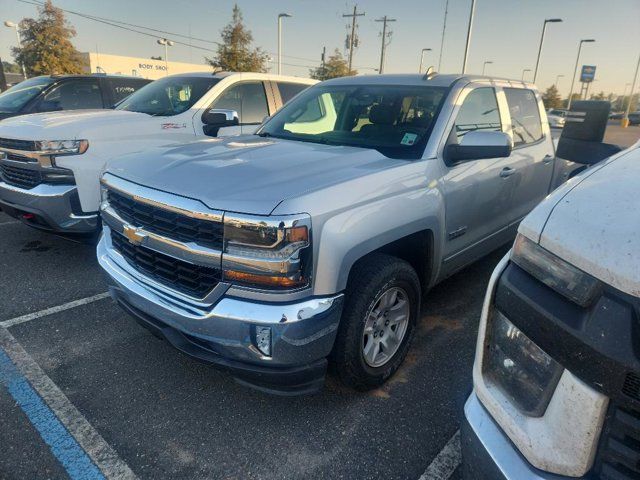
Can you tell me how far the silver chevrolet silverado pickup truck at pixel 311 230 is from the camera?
6.57 ft

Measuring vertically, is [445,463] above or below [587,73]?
below

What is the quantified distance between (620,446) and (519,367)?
0.32m

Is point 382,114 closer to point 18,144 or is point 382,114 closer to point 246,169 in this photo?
point 246,169

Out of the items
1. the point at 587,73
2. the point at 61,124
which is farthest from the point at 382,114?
the point at 587,73

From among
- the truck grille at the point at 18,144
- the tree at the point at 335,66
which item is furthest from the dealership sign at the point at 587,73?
the truck grille at the point at 18,144

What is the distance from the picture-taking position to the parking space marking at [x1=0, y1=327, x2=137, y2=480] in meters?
2.09

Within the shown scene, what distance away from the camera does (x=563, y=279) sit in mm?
1209

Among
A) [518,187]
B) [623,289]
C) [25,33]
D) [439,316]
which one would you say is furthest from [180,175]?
[25,33]

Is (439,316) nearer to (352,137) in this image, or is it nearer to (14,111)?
(352,137)

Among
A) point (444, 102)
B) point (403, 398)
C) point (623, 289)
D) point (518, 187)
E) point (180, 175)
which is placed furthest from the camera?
point (518, 187)

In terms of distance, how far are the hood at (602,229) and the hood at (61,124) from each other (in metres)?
4.36

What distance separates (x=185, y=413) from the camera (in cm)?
248

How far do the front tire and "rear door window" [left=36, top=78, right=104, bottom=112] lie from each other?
625 centimetres

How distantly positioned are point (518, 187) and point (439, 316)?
141 centimetres
